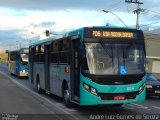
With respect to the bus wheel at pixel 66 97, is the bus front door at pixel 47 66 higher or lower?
higher

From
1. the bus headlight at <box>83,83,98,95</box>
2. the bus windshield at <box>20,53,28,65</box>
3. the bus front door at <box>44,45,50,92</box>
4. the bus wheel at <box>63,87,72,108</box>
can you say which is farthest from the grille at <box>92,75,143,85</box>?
the bus windshield at <box>20,53,28,65</box>

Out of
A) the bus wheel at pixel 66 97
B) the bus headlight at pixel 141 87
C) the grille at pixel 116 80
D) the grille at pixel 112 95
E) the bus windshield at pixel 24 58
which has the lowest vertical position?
the bus wheel at pixel 66 97

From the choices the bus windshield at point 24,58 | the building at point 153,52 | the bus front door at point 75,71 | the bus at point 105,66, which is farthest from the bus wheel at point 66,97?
the building at point 153,52

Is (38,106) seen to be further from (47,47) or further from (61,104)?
(47,47)

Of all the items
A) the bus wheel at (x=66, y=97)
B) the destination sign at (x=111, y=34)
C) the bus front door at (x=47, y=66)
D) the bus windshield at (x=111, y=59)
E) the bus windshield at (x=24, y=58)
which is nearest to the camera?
the bus windshield at (x=111, y=59)

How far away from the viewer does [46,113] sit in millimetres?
14953

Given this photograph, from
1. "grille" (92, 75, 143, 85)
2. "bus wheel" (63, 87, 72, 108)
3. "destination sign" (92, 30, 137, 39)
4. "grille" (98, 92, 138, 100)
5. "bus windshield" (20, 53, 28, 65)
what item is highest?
"destination sign" (92, 30, 137, 39)

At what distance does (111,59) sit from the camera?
14664mm

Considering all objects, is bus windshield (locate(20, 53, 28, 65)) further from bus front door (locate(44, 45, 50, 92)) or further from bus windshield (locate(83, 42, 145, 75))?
bus windshield (locate(83, 42, 145, 75))

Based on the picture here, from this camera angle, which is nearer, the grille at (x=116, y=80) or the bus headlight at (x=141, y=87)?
the grille at (x=116, y=80)

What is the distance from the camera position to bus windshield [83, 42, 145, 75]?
47.9 ft

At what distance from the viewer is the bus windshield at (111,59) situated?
14.6 metres

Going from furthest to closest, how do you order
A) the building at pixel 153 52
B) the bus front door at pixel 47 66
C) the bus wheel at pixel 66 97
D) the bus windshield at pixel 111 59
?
the building at pixel 153 52 → the bus front door at pixel 47 66 → the bus wheel at pixel 66 97 → the bus windshield at pixel 111 59

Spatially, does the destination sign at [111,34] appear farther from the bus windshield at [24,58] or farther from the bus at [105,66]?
the bus windshield at [24,58]
